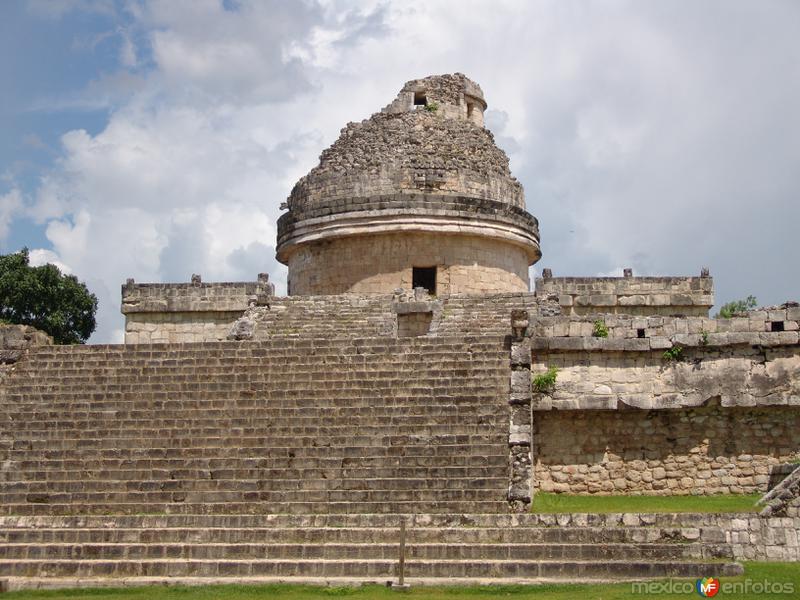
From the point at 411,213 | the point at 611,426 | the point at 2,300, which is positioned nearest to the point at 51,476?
the point at 611,426

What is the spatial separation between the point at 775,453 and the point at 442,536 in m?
5.98

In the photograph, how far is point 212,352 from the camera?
55.9 ft

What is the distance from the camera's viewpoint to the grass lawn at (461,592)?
9828 millimetres

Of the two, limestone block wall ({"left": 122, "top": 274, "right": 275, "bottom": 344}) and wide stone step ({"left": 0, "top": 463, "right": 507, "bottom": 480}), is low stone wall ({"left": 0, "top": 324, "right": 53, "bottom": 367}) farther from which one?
limestone block wall ({"left": 122, "top": 274, "right": 275, "bottom": 344})

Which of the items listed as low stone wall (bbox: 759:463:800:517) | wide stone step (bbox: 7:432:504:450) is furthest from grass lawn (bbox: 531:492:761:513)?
wide stone step (bbox: 7:432:504:450)

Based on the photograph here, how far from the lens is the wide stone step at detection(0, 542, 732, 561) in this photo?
11023 mm

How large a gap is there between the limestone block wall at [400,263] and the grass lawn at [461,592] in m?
11.8

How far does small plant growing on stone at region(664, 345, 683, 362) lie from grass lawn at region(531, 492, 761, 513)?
2.05 meters

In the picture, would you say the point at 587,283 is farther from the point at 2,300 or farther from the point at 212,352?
the point at 2,300

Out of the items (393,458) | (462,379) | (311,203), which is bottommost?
(393,458)

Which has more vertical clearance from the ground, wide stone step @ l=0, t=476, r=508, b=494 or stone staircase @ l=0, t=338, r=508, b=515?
stone staircase @ l=0, t=338, r=508, b=515

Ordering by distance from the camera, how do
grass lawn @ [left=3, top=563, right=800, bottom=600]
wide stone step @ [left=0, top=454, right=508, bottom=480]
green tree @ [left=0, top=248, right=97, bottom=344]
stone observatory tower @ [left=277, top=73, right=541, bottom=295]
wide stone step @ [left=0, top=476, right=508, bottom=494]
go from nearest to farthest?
grass lawn @ [left=3, top=563, right=800, bottom=600], wide stone step @ [left=0, top=476, right=508, bottom=494], wide stone step @ [left=0, top=454, right=508, bottom=480], stone observatory tower @ [left=277, top=73, right=541, bottom=295], green tree @ [left=0, top=248, right=97, bottom=344]

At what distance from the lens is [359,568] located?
35.7 feet

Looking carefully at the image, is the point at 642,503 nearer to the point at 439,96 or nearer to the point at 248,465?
the point at 248,465
